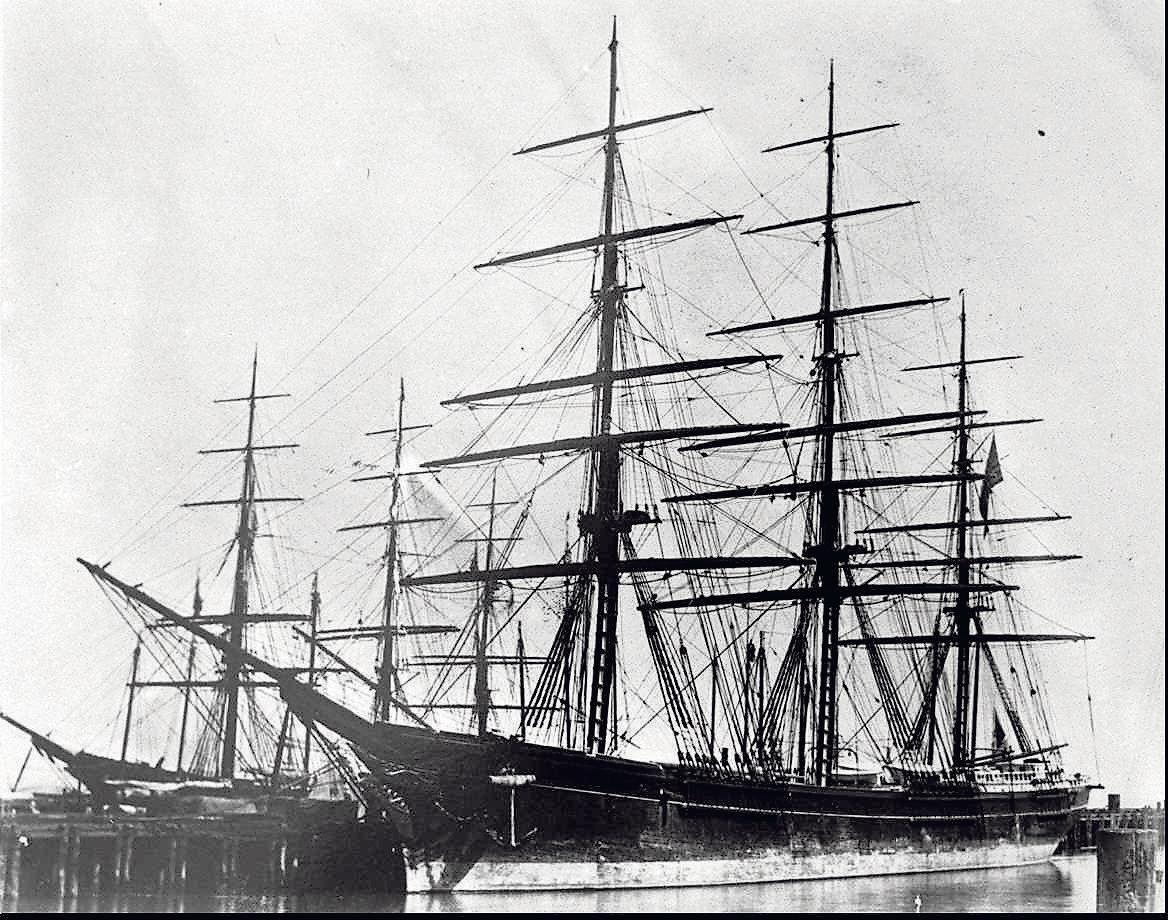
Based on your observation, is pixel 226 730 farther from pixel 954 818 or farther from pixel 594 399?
pixel 954 818

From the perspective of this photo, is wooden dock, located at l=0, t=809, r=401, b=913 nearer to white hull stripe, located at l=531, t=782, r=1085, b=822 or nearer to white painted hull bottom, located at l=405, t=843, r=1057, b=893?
white painted hull bottom, located at l=405, t=843, r=1057, b=893

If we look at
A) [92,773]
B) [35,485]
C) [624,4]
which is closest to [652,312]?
[624,4]

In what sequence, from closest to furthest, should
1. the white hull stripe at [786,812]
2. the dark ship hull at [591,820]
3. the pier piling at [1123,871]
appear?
the pier piling at [1123,871] → the dark ship hull at [591,820] → the white hull stripe at [786,812]

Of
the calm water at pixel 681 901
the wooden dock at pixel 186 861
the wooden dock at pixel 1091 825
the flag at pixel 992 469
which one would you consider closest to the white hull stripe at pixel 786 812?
the calm water at pixel 681 901

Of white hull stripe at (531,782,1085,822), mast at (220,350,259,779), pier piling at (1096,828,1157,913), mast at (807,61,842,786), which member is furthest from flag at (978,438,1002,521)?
mast at (220,350,259,779)

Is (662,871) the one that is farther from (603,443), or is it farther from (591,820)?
(603,443)

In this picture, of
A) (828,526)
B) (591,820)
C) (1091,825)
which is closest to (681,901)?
(591,820)

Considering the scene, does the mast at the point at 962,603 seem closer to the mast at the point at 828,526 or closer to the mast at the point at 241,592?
the mast at the point at 828,526
